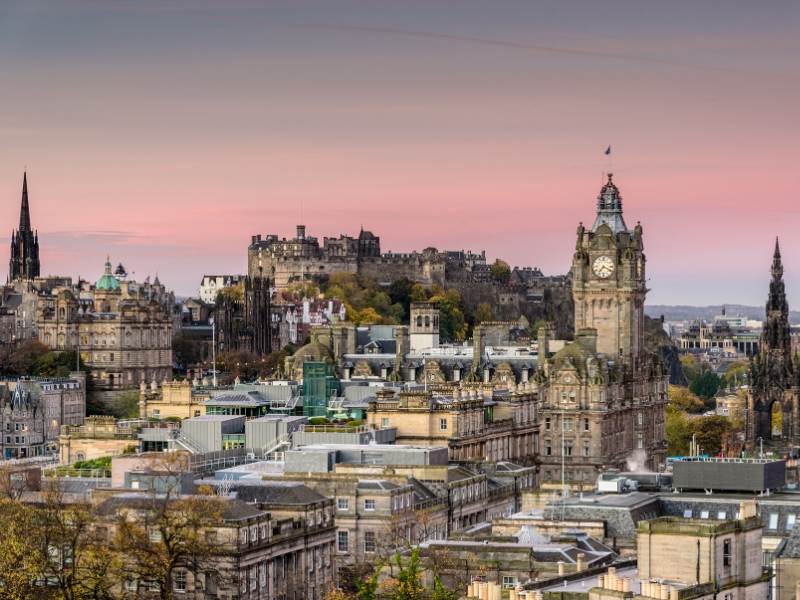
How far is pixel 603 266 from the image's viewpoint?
17425cm

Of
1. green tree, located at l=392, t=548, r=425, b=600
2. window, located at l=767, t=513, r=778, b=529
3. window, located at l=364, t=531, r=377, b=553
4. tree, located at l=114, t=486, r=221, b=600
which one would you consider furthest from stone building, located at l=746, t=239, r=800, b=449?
green tree, located at l=392, t=548, r=425, b=600

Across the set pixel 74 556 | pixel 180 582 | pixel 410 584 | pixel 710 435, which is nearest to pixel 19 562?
pixel 74 556

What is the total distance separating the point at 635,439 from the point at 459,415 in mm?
39036

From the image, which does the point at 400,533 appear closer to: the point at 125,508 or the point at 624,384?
the point at 125,508

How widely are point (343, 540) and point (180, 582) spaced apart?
667 inches

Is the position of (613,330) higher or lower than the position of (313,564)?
higher

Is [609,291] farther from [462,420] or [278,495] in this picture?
[278,495]

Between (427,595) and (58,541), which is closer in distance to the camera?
(427,595)

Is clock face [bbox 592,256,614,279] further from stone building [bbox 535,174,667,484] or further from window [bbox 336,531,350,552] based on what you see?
window [bbox 336,531,350,552]

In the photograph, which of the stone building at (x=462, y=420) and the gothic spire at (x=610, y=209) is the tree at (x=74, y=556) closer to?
the stone building at (x=462, y=420)

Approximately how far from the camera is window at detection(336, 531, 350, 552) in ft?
341

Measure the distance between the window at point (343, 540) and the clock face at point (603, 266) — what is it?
2865 inches

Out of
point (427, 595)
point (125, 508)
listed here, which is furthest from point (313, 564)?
point (427, 595)

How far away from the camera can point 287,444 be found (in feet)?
411
